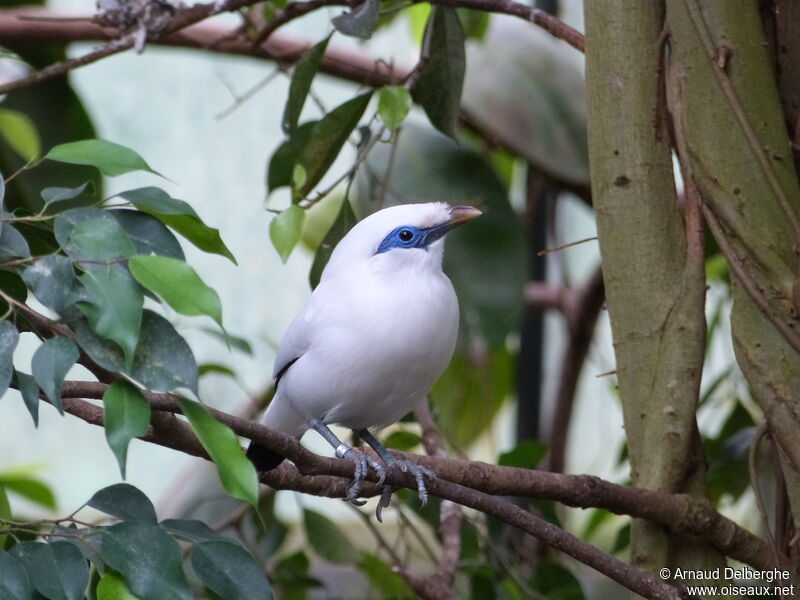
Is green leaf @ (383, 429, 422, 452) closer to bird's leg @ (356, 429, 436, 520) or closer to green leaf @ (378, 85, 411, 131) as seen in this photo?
bird's leg @ (356, 429, 436, 520)

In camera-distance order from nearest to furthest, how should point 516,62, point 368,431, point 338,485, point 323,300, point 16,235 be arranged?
point 16,235, point 338,485, point 323,300, point 368,431, point 516,62

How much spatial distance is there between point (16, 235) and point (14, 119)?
1602 mm

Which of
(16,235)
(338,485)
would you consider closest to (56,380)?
(16,235)

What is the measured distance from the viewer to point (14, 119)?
2432 millimetres

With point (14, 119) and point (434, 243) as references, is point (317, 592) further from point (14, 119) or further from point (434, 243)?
point (434, 243)

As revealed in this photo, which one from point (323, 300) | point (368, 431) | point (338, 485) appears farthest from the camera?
point (368, 431)

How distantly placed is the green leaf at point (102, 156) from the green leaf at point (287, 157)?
803mm

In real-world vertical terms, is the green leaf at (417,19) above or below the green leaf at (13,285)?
above

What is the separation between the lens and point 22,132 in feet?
8.09

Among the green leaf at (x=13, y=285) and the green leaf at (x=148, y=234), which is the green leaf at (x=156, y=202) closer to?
the green leaf at (x=148, y=234)

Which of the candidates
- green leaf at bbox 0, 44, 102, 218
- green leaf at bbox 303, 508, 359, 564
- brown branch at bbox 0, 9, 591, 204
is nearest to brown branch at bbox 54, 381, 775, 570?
green leaf at bbox 303, 508, 359, 564

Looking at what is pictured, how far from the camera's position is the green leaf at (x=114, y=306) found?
0.88 m

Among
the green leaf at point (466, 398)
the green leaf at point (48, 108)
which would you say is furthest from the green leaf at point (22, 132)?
the green leaf at point (466, 398)

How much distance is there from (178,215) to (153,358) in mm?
188
